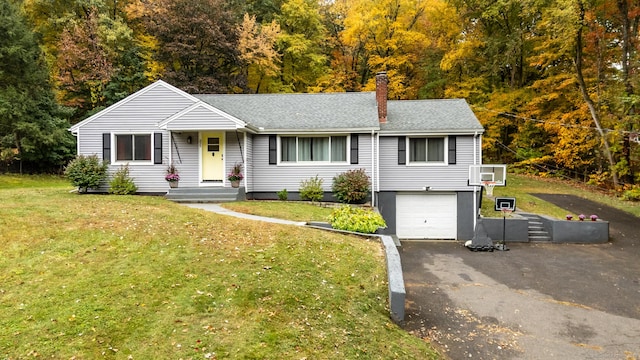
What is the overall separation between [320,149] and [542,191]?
12574 mm

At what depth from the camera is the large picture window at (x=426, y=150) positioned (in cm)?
1507

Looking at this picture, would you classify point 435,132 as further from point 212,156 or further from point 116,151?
point 116,151

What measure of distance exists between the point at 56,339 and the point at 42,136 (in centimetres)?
2249

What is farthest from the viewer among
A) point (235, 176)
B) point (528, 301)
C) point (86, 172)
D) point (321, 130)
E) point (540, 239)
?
point (321, 130)

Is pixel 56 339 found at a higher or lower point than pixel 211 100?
lower

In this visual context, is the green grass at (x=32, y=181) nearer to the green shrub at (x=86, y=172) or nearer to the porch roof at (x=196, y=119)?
the green shrub at (x=86, y=172)

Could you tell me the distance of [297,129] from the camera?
14.7m

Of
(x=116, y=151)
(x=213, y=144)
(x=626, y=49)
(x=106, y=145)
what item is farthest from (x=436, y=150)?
(x=106, y=145)

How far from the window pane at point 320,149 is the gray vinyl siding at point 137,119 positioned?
512 centimetres

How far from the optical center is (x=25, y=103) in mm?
21484

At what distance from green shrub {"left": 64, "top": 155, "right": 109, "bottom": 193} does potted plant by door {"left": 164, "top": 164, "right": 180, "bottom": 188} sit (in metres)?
2.40

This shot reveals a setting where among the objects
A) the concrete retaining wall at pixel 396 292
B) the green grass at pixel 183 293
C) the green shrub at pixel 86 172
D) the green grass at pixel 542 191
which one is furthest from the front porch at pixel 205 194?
the green grass at pixel 542 191

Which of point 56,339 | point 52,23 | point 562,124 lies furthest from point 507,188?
point 52,23

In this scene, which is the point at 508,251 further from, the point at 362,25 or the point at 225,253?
the point at 362,25
